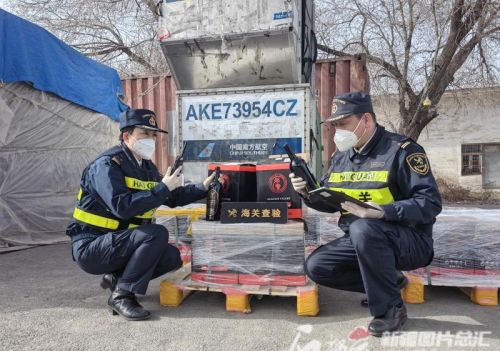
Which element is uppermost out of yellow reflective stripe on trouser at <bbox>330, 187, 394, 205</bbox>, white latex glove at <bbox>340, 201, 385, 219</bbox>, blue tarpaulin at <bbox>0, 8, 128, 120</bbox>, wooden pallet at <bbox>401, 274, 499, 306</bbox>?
blue tarpaulin at <bbox>0, 8, 128, 120</bbox>

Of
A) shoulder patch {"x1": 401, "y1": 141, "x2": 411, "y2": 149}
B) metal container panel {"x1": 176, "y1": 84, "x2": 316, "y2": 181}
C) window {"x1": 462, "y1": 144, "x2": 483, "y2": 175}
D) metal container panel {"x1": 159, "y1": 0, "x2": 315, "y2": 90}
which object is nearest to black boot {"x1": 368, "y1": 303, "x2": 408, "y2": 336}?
shoulder patch {"x1": 401, "y1": 141, "x2": 411, "y2": 149}

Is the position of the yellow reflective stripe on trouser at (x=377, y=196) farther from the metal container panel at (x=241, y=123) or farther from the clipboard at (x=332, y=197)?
the metal container panel at (x=241, y=123)

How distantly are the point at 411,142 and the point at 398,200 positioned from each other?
1.24 feet

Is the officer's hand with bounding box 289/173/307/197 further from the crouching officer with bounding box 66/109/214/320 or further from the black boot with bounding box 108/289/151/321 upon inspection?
the black boot with bounding box 108/289/151/321

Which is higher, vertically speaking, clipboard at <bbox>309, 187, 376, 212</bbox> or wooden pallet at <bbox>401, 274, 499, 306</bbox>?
clipboard at <bbox>309, 187, 376, 212</bbox>

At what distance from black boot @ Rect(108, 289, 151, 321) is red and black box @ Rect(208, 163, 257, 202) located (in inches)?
37.5

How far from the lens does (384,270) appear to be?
247 centimetres

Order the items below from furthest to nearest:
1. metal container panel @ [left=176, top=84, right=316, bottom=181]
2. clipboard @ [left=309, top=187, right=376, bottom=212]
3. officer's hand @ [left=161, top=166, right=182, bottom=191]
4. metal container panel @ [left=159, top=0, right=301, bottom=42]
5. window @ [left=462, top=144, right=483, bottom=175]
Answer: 1. window @ [left=462, top=144, right=483, bottom=175]
2. metal container panel @ [left=176, top=84, right=316, bottom=181]
3. metal container panel @ [left=159, top=0, right=301, bottom=42]
4. officer's hand @ [left=161, top=166, right=182, bottom=191]
5. clipboard @ [left=309, top=187, right=376, bottom=212]

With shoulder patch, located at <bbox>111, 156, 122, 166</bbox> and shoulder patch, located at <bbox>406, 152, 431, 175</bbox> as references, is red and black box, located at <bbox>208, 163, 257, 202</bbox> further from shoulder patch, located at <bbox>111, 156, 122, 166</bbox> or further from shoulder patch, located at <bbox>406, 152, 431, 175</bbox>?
shoulder patch, located at <bbox>406, 152, 431, 175</bbox>

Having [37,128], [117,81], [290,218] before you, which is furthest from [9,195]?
[290,218]

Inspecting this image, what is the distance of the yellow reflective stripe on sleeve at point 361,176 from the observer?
105 inches

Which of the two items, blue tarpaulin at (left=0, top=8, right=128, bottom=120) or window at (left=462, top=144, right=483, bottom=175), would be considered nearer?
blue tarpaulin at (left=0, top=8, right=128, bottom=120)

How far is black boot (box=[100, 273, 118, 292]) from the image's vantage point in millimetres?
3193

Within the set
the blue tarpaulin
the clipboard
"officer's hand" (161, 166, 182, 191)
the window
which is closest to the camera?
the clipboard
